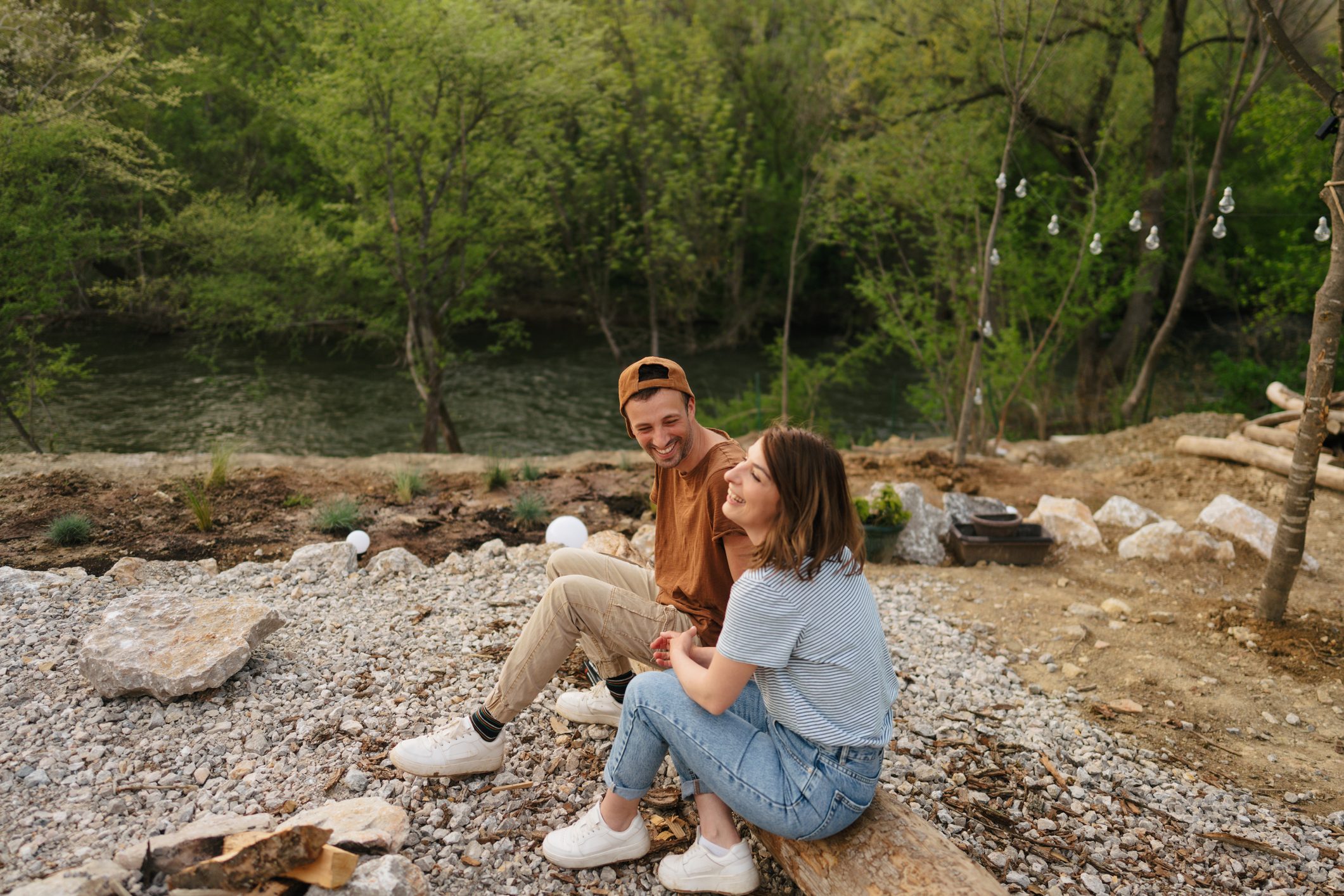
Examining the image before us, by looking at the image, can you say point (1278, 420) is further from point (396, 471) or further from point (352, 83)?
point (352, 83)

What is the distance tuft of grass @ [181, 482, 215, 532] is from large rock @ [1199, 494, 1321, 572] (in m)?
6.45

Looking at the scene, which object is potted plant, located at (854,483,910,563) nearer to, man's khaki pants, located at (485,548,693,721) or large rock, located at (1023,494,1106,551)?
large rock, located at (1023,494,1106,551)

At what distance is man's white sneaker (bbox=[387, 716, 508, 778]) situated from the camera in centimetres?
268

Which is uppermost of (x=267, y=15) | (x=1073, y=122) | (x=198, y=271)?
(x=267, y=15)

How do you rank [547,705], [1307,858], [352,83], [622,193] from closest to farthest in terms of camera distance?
[1307,858]
[547,705]
[352,83]
[622,193]

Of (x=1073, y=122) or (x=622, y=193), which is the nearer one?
(x=1073, y=122)

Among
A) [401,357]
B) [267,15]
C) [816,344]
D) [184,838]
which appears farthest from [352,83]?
[816,344]

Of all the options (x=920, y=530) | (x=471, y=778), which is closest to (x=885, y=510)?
(x=920, y=530)

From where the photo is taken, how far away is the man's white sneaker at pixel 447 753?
105 inches

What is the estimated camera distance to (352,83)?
9586 mm

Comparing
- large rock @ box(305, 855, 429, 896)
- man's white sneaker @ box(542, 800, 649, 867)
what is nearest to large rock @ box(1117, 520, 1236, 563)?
man's white sneaker @ box(542, 800, 649, 867)

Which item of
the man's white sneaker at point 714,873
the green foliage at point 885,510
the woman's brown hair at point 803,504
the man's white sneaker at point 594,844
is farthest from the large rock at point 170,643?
the green foliage at point 885,510

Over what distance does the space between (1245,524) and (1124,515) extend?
693 mm

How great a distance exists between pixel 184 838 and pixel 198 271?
13.6 metres
